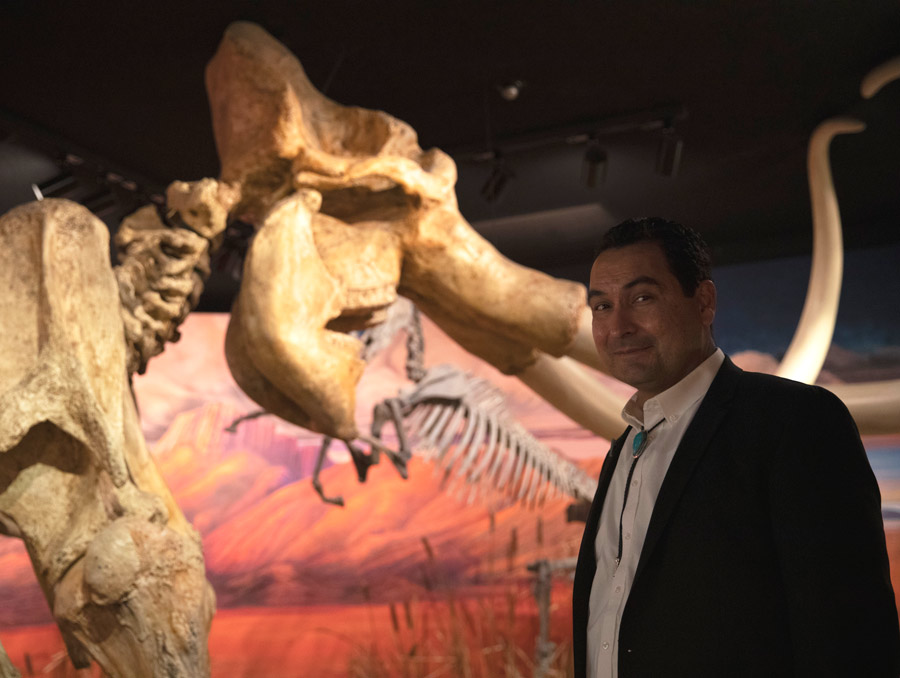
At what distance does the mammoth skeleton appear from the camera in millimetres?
1595

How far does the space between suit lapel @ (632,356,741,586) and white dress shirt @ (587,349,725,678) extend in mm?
31

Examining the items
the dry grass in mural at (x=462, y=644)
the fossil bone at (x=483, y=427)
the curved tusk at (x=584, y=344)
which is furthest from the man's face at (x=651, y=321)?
the fossil bone at (x=483, y=427)

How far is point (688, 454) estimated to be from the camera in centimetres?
97

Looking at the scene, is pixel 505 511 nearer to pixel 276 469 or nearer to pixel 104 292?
pixel 276 469

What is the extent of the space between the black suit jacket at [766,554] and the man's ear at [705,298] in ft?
0.37

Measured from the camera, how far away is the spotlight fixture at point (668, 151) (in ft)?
10.7

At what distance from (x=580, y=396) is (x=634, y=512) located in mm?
1657

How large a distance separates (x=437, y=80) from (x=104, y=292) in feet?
5.36

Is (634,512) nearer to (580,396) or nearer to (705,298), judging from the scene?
(705,298)

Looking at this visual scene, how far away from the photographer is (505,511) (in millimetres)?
6059

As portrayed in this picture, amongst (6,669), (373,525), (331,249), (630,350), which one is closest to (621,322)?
(630,350)

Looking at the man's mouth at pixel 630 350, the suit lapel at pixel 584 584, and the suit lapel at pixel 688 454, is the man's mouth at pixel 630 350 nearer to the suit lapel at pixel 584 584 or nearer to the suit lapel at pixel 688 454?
the suit lapel at pixel 688 454

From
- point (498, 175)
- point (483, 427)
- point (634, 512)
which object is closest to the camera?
point (634, 512)

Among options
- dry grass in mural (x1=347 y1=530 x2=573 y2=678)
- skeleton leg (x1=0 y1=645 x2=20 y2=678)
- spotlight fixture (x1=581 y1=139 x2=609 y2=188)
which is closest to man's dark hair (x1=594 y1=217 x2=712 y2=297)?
skeleton leg (x1=0 y1=645 x2=20 y2=678)
